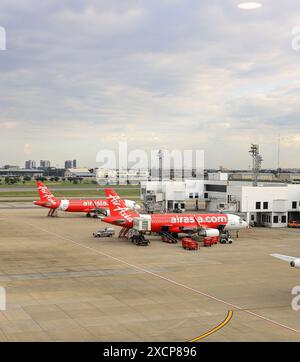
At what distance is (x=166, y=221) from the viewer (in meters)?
73.1

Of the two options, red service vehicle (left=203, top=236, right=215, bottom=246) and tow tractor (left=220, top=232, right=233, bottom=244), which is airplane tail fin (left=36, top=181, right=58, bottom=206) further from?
red service vehicle (left=203, top=236, right=215, bottom=246)

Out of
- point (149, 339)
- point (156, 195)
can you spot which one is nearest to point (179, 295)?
point (149, 339)

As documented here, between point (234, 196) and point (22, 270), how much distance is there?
53.7m

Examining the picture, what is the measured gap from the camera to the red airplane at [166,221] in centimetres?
7081

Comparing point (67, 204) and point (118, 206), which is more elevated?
point (118, 206)

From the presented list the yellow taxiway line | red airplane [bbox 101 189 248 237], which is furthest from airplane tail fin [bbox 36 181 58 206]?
the yellow taxiway line

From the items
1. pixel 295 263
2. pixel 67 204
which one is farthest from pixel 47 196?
pixel 295 263

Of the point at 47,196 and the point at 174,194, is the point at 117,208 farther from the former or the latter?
the point at 174,194

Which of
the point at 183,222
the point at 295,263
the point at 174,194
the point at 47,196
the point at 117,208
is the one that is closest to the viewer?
the point at 295,263

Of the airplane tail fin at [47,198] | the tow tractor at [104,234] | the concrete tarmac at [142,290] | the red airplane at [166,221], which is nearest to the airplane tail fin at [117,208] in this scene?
the red airplane at [166,221]

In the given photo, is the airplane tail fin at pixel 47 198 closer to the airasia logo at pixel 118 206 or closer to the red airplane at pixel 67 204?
the red airplane at pixel 67 204

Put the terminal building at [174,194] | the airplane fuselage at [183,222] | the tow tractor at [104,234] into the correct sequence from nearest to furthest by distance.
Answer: the airplane fuselage at [183,222]
the tow tractor at [104,234]
the terminal building at [174,194]

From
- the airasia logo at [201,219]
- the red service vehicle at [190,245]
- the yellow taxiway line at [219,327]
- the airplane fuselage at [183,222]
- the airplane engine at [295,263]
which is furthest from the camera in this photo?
the airasia logo at [201,219]

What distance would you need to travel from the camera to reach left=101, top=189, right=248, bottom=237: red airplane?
7081 centimetres
